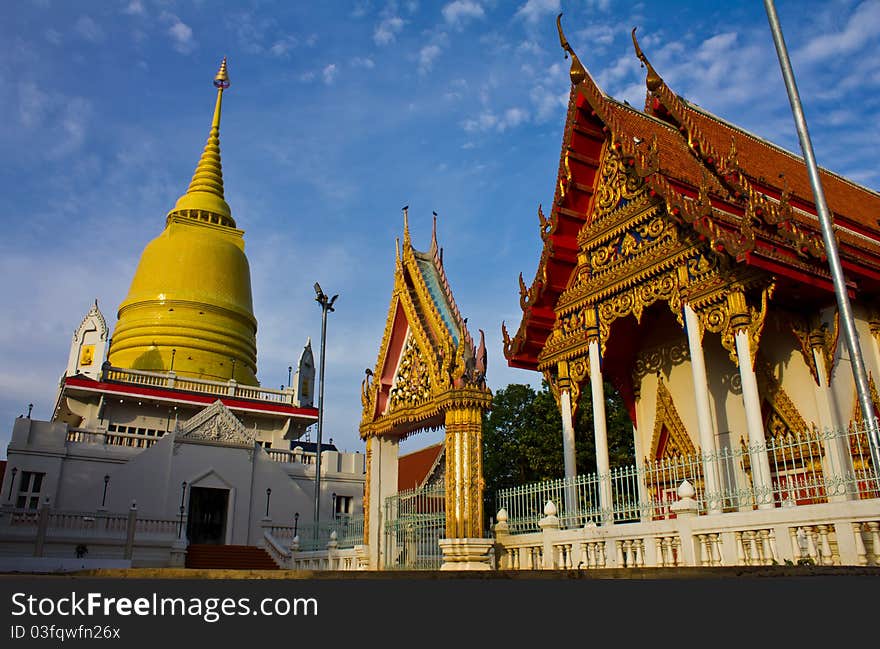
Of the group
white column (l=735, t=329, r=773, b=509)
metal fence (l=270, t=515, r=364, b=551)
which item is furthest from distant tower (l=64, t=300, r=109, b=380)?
white column (l=735, t=329, r=773, b=509)

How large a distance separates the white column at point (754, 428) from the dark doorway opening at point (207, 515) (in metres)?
17.3

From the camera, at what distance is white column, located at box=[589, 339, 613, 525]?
926 cm

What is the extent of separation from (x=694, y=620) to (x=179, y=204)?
1488 inches

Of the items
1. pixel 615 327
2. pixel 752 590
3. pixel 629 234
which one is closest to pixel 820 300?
pixel 629 234

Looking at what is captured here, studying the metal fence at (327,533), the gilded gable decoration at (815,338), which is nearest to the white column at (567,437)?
the gilded gable decoration at (815,338)

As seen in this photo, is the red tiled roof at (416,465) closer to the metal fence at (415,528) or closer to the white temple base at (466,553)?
the metal fence at (415,528)

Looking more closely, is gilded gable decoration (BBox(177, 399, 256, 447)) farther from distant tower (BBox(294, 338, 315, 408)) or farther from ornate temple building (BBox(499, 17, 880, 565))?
ornate temple building (BBox(499, 17, 880, 565))

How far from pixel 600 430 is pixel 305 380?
20390 millimetres

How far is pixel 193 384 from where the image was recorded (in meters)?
26.9

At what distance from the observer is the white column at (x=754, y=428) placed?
7340 millimetres

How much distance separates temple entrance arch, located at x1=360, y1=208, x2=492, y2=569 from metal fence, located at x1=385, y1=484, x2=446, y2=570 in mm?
95

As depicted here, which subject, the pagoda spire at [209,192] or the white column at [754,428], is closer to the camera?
the white column at [754,428]

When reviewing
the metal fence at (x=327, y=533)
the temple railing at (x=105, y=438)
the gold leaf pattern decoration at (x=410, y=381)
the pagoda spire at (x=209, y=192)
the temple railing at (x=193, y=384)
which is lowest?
the metal fence at (x=327, y=533)

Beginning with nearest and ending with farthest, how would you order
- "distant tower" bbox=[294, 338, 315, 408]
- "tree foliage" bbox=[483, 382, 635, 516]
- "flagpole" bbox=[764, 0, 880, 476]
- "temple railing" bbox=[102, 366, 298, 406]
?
"flagpole" bbox=[764, 0, 880, 476] < "tree foliage" bbox=[483, 382, 635, 516] < "temple railing" bbox=[102, 366, 298, 406] < "distant tower" bbox=[294, 338, 315, 408]
